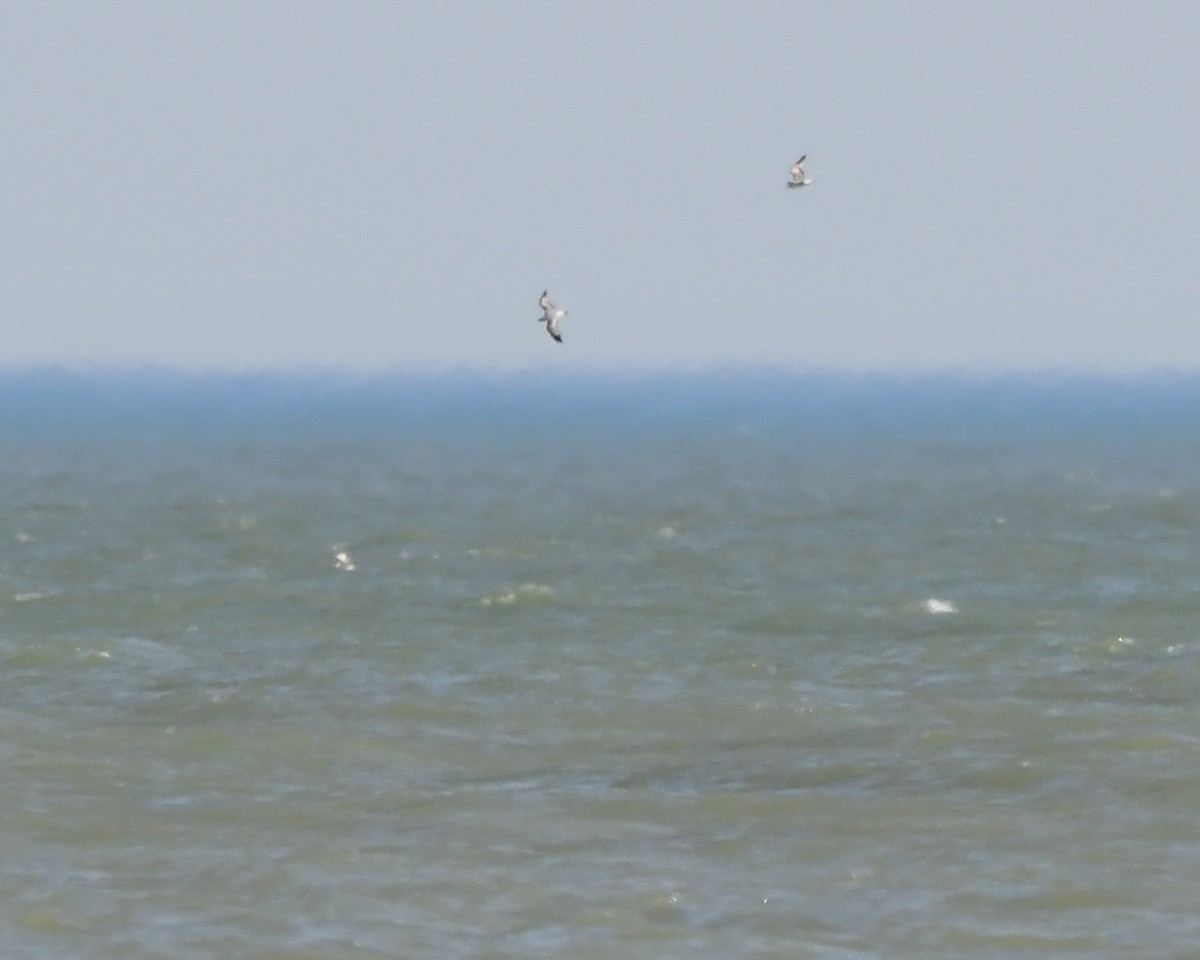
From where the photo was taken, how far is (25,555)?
60.2 metres

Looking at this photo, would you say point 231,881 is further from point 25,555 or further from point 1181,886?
point 25,555

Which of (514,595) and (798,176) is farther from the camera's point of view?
(514,595)

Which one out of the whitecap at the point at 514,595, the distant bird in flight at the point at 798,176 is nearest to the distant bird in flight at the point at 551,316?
the distant bird in flight at the point at 798,176

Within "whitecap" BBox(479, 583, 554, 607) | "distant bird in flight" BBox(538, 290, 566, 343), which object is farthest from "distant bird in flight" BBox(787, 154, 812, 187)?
"whitecap" BBox(479, 583, 554, 607)

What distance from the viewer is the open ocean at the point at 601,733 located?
80.3ft

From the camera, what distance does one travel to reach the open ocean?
24.5 m

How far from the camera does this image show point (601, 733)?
3509 cm

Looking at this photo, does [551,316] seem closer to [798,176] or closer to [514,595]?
[798,176]

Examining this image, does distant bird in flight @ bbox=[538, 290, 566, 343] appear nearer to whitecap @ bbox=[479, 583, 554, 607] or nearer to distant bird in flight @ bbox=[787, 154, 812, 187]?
distant bird in flight @ bbox=[787, 154, 812, 187]

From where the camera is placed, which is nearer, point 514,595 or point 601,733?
point 601,733

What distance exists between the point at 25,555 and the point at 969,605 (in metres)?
24.6

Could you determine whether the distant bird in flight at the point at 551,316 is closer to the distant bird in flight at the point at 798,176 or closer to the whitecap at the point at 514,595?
the distant bird in flight at the point at 798,176

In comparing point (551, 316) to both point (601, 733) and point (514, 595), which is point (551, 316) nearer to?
point (601, 733)

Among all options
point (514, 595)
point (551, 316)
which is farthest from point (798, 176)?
point (514, 595)
